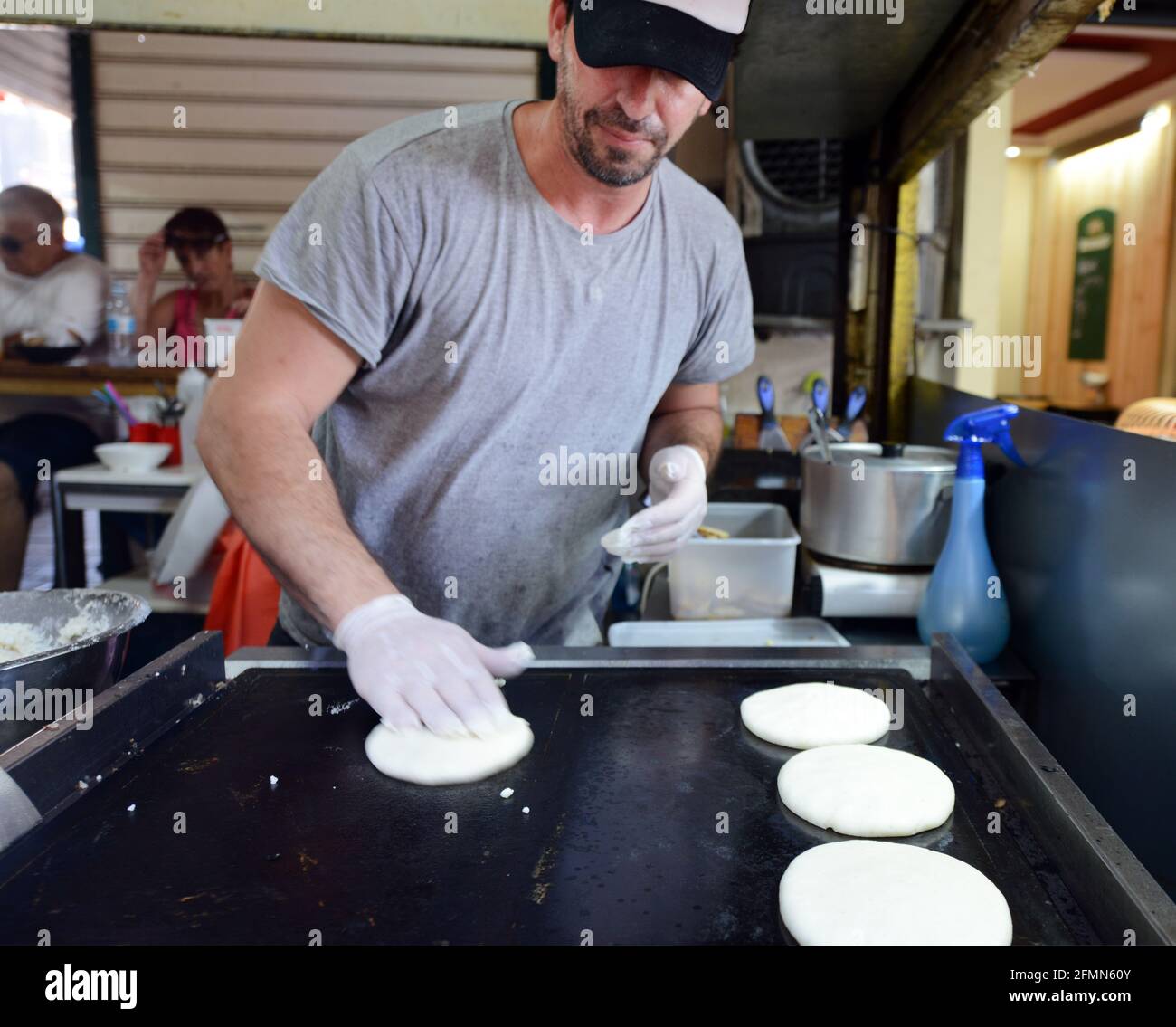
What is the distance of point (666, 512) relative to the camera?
1.52 metres

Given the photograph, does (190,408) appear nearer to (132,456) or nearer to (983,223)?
(132,456)

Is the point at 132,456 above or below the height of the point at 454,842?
above

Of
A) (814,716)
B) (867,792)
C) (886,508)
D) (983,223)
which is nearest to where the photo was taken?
(867,792)

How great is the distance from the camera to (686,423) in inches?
73.6

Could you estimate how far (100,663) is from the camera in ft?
4.05

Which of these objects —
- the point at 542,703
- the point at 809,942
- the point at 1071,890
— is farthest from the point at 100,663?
the point at 1071,890

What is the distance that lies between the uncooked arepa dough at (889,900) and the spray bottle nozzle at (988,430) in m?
0.97

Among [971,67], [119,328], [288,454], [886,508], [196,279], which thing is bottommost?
[886,508]

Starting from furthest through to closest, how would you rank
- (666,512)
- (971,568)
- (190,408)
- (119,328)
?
(119,328)
(190,408)
(971,568)
(666,512)

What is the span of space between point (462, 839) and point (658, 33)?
110 cm

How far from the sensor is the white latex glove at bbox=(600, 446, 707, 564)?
4.88 ft

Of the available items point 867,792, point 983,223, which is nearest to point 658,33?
point 867,792

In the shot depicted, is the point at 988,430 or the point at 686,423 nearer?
the point at 988,430

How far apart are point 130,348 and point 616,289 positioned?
4205mm
